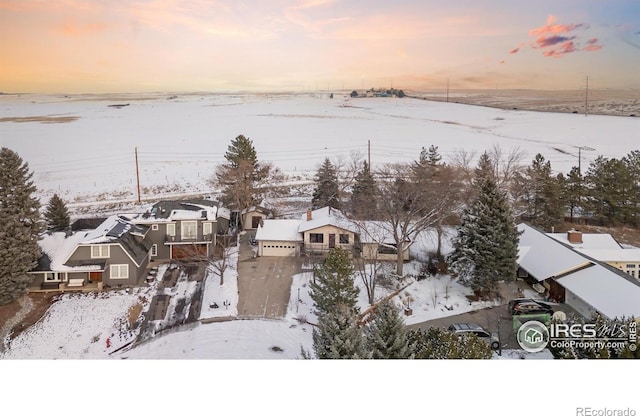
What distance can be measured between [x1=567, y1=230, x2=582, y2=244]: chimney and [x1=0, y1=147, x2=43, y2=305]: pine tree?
7.31 meters

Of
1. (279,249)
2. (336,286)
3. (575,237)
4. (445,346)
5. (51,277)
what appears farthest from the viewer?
(279,249)

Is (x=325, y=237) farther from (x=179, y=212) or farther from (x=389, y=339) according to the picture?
(x=389, y=339)

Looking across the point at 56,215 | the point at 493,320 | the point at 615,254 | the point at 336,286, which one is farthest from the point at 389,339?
the point at 56,215

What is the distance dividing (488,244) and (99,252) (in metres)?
5.41

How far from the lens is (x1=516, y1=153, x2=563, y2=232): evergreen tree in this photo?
271 inches

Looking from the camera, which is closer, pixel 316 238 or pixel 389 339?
pixel 389 339

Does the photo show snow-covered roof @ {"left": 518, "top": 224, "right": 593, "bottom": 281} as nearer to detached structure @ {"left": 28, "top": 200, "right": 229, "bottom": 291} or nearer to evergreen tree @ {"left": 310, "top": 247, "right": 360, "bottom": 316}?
evergreen tree @ {"left": 310, "top": 247, "right": 360, "bottom": 316}

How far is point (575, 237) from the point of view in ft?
19.4

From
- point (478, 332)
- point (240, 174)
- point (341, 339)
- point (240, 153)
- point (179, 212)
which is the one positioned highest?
point (240, 153)

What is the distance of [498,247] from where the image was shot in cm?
539

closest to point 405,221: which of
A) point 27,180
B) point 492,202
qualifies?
point 492,202

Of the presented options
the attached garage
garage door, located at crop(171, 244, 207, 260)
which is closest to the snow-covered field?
the attached garage

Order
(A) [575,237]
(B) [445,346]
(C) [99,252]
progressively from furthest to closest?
1. (A) [575,237]
2. (C) [99,252]
3. (B) [445,346]

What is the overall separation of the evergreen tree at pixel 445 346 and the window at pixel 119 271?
409 centimetres
